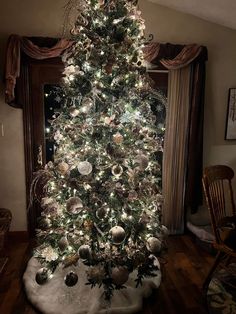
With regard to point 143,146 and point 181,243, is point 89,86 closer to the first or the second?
point 143,146

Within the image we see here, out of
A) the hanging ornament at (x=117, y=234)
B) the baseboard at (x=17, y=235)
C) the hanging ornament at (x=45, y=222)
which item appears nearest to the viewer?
the hanging ornament at (x=117, y=234)

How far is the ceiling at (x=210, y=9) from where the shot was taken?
2635 millimetres

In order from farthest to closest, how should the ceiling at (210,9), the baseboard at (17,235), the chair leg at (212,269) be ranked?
the baseboard at (17,235), the ceiling at (210,9), the chair leg at (212,269)

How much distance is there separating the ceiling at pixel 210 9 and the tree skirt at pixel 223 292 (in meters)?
2.47

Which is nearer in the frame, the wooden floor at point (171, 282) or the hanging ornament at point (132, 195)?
the hanging ornament at point (132, 195)

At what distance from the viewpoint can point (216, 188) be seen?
2506 millimetres

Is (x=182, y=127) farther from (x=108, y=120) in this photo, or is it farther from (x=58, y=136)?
(x=58, y=136)

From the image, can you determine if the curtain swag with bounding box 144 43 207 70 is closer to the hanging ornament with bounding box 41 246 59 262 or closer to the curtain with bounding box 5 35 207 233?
the curtain with bounding box 5 35 207 233

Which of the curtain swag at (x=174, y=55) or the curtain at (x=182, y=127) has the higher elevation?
the curtain swag at (x=174, y=55)

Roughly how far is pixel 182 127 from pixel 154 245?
1.57m

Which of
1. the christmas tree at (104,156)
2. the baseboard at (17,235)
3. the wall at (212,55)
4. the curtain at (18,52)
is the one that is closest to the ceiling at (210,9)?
the wall at (212,55)

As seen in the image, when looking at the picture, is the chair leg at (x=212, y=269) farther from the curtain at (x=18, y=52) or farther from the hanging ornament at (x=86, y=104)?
the curtain at (x=18, y=52)

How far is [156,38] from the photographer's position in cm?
305

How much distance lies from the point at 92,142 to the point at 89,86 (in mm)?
417
